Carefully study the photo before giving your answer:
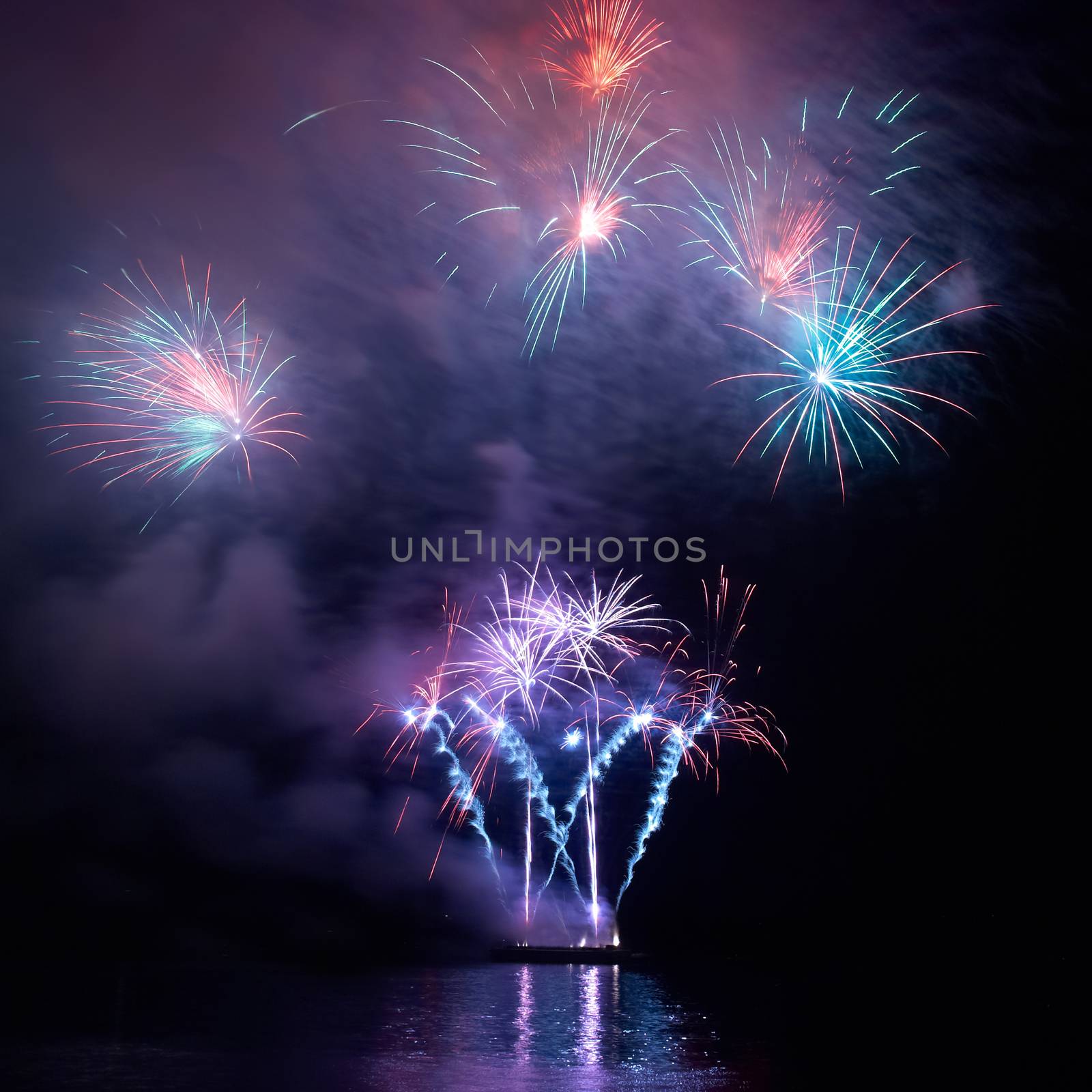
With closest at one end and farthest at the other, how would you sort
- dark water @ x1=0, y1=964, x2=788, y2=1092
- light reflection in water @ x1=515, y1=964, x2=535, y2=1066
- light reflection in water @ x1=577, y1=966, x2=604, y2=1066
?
dark water @ x1=0, y1=964, x2=788, y2=1092 → light reflection in water @ x1=577, y1=966, x2=604, y2=1066 → light reflection in water @ x1=515, y1=964, x2=535, y2=1066

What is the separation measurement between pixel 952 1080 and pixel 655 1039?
26.3ft

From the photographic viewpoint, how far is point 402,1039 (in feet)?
74.1

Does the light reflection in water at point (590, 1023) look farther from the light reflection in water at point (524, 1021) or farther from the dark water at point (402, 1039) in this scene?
the light reflection in water at point (524, 1021)

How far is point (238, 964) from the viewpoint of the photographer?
77.6 m

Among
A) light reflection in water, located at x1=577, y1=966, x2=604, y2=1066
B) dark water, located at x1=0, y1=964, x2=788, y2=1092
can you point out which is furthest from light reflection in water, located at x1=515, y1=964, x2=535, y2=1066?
light reflection in water, located at x1=577, y1=966, x2=604, y2=1066

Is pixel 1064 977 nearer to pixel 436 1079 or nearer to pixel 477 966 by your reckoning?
pixel 436 1079

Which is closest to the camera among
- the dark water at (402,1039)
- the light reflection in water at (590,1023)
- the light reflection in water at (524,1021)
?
the dark water at (402,1039)

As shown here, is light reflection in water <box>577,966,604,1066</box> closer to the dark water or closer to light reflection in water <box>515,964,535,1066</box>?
the dark water

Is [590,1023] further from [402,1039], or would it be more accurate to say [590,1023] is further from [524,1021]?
[402,1039]

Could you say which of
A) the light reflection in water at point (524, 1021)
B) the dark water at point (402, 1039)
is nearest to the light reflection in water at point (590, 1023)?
the dark water at point (402, 1039)

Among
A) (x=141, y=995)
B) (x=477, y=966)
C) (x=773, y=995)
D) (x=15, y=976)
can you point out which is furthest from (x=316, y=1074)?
(x=477, y=966)

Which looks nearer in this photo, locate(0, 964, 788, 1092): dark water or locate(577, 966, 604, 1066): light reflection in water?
locate(0, 964, 788, 1092): dark water

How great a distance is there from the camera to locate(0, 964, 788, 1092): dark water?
16.2 metres

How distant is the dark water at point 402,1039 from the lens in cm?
1622
